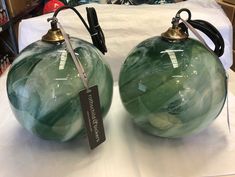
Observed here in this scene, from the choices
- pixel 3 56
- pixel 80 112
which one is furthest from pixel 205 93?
pixel 3 56

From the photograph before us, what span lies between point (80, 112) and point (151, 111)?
4.5 inches

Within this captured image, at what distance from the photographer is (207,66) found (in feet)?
1.40

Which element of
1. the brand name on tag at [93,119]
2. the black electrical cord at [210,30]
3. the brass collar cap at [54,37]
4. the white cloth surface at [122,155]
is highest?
the brass collar cap at [54,37]

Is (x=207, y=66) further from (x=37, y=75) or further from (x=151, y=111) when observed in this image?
(x=37, y=75)

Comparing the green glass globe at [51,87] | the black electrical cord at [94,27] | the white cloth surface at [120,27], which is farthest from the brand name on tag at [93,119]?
the white cloth surface at [120,27]

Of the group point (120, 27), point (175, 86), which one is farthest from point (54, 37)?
point (120, 27)

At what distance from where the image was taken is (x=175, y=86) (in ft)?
1.34

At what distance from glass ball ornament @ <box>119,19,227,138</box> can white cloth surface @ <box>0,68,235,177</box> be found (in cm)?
5

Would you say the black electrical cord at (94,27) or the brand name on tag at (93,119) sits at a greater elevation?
the black electrical cord at (94,27)

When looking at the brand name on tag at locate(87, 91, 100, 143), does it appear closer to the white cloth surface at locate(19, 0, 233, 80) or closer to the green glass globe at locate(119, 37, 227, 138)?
the green glass globe at locate(119, 37, 227, 138)

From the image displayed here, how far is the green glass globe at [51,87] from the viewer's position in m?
0.40

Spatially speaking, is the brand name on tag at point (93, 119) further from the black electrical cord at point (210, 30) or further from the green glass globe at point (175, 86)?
the black electrical cord at point (210, 30)

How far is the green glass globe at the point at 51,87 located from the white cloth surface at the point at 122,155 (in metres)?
0.05

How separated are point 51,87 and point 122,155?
0.18 meters
